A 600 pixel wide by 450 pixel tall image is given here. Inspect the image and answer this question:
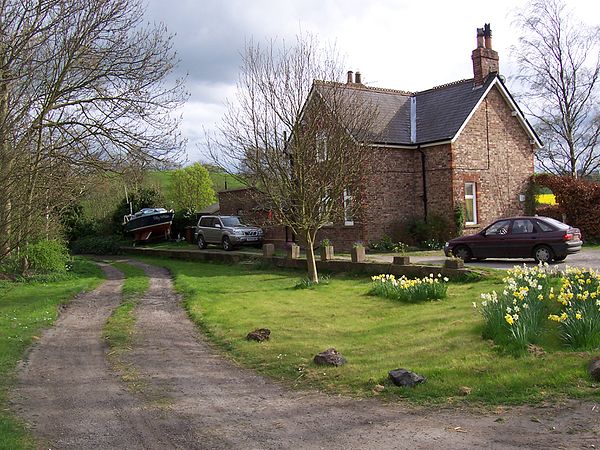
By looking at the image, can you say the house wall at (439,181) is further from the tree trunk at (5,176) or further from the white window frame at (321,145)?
the tree trunk at (5,176)

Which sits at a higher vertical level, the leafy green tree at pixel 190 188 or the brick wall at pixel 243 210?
the leafy green tree at pixel 190 188

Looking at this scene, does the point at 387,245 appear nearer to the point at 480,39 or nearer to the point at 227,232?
the point at 227,232

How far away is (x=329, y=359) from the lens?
7918mm

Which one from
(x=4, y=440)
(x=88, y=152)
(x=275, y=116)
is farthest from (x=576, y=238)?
(x=4, y=440)

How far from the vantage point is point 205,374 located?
795 cm

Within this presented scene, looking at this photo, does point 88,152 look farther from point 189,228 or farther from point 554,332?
point 189,228

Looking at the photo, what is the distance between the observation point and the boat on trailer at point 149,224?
39.6 meters

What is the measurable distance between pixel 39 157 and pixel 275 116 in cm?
662

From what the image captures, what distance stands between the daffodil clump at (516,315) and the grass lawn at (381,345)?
22cm

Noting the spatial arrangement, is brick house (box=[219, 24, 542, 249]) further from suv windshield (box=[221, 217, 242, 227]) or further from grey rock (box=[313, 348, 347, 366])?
grey rock (box=[313, 348, 347, 366])

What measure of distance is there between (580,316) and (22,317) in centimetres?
1101

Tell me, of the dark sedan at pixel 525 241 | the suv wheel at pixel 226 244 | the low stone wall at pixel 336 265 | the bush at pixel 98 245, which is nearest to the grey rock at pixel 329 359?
the low stone wall at pixel 336 265

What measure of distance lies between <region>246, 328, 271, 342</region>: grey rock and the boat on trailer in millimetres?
30807

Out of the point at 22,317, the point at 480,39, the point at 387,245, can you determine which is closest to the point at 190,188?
the point at 387,245
